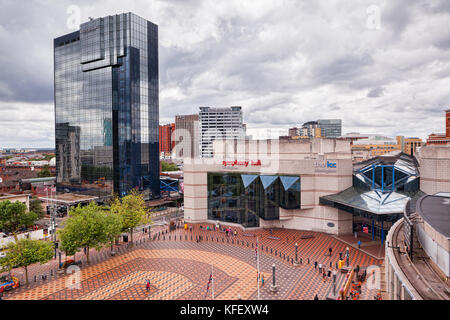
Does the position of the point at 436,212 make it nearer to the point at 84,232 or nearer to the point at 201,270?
the point at 201,270

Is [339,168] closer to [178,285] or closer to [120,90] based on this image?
[178,285]

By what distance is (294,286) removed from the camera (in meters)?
25.5

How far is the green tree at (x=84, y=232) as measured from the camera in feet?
99.9

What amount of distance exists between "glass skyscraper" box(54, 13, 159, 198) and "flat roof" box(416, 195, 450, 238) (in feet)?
193

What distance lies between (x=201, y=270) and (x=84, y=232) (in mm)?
14120

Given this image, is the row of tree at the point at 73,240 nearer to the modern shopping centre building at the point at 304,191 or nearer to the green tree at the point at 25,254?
the green tree at the point at 25,254

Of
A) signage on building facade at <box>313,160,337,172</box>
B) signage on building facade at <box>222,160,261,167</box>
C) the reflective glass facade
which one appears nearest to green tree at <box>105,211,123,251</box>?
the reflective glass facade

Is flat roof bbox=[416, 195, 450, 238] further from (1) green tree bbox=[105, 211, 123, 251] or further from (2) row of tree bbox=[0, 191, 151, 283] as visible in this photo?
(2) row of tree bbox=[0, 191, 151, 283]

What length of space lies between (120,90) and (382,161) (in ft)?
187

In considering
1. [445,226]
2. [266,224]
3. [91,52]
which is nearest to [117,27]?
[91,52]

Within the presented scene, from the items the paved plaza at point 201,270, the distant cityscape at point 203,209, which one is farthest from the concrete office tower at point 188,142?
the paved plaza at point 201,270

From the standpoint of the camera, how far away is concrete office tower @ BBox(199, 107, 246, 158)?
580 feet

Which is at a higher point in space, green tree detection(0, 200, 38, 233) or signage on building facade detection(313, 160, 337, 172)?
signage on building facade detection(313, 160, 337, 172)

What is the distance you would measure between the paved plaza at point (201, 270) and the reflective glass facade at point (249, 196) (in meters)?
4.66
